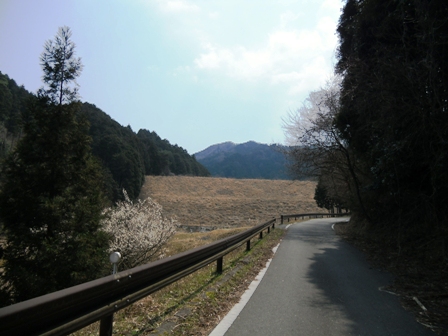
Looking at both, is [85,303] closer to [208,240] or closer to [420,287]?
[420,287]

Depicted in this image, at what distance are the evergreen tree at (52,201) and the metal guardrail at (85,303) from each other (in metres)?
Result: 8.03

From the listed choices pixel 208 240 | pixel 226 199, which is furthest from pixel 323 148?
pixel 226 199

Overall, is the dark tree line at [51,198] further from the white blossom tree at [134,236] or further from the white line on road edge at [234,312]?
the white line on road edge at [234,312]

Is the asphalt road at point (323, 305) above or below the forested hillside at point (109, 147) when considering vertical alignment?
below

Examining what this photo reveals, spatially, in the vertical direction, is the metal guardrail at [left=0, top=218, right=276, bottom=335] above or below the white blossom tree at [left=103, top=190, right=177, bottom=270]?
above

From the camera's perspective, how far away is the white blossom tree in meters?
15.2

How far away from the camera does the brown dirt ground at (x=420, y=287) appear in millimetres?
4902

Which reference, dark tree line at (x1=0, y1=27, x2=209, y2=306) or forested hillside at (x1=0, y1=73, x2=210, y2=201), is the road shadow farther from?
forested hillside at (x1=0, y1=73, x2=210, y2=201)

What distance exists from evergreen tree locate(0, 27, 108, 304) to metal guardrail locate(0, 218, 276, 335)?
803 centimetres

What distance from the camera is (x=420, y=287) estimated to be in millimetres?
6645

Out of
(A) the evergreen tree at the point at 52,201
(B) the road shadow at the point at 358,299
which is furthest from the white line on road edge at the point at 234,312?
(A) the evergreen tree at the point at 52,201

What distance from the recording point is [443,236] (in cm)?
841

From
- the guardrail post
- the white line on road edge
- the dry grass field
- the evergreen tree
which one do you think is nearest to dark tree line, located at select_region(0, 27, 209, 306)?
the evergreen tree

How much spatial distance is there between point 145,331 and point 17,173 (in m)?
10.8
